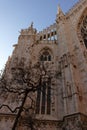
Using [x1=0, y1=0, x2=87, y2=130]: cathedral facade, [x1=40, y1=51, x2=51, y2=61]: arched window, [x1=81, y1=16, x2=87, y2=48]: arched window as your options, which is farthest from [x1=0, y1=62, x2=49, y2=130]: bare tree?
[x1=81, y1=16, x2=87, y2=48]: arched window

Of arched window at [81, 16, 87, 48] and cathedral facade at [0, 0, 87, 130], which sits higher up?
arched window at [81, 16, 87, 48]

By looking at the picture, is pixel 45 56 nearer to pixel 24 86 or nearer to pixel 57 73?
pixel 57 73

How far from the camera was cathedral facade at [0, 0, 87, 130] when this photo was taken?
1353 centimetres

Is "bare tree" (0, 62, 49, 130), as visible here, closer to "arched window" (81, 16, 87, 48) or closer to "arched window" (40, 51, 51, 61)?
"arched window" (40, 51, 51, 61)

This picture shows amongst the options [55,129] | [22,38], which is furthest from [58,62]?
[55,129]

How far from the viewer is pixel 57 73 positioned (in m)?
18.3

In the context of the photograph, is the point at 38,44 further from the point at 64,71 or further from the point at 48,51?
the point at 64,71

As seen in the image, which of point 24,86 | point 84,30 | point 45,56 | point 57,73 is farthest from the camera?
point 84,30

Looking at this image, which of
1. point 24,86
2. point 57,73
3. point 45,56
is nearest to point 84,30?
point 45,56

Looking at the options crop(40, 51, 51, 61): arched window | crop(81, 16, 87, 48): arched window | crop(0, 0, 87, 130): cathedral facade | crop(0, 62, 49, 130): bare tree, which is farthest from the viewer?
crop(81, 16, 87, 48): arched window

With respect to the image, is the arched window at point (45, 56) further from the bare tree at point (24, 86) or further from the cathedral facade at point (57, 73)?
the bare tree at point (24, 86)

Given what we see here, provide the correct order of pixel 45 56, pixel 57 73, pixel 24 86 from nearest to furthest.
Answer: pixel 24 86
pixel 57 73
pixel 45 56

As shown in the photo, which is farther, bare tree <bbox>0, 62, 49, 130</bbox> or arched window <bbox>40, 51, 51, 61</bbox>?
arched window <bbox>40, 51, 51, 61</bbox>

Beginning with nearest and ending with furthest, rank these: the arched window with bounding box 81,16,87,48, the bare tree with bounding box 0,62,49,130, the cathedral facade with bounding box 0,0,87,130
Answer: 1. the bare tree with bounding box 0,62,49,130
2. the cathedral facade with bounding box 0,0,87,130
3. the arched window with bounding box 81,16,87,48
